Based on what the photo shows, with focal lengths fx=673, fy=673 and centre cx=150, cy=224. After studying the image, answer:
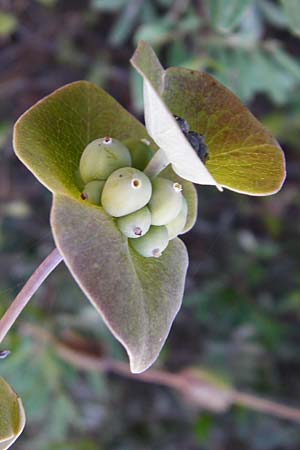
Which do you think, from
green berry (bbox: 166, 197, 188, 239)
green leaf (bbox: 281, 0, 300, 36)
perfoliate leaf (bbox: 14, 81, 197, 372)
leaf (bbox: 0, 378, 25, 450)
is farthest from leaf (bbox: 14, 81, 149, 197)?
green leaf (bbox: 281, 0, 300, 36)

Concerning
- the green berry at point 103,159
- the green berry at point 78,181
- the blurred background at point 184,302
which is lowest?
the blurred background at point 184,302

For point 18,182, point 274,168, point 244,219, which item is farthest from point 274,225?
point 274,168

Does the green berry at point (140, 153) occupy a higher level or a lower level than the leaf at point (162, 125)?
lower

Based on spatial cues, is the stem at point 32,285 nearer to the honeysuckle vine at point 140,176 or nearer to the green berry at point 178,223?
the honeysuckle vine at point 140,176

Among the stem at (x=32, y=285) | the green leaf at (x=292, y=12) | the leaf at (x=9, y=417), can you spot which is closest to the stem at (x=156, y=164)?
the stem at (x=32, y=285)

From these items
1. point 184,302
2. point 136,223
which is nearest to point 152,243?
point 136,223

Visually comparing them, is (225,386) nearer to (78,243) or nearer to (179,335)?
(179,335)
